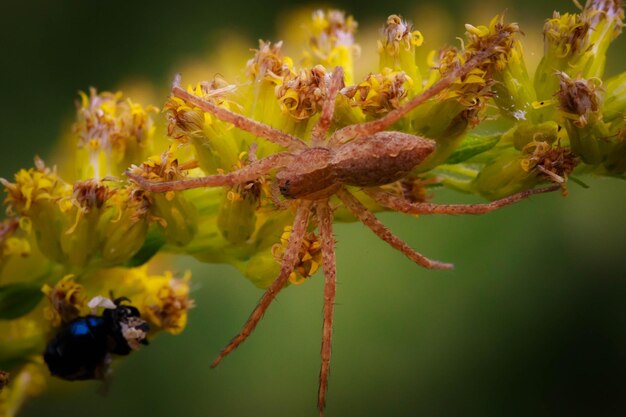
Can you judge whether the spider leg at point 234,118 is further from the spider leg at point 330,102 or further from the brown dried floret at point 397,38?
the brown dried floret at point 397,38

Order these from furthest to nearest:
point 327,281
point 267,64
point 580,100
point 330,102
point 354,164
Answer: point 327,281, point 354,164, point 267,64, point 330,102, point 580,100

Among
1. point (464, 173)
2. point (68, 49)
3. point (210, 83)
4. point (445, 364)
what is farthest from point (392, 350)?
point (68, 49)

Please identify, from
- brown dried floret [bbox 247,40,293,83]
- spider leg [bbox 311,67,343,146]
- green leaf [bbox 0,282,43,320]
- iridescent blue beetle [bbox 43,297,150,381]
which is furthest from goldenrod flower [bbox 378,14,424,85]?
green leaf [bbox 0,282,43,320]

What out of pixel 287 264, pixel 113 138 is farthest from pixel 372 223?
pixel 113 138

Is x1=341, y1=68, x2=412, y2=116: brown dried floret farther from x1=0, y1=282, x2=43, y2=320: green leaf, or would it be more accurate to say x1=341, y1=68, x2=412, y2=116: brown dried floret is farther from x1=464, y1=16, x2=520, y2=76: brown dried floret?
x1=0, y1=282, x2=43, y2=320: green leaf

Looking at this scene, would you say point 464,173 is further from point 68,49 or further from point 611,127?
point 68,49

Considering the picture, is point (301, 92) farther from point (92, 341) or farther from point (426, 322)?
point (426, 322)
